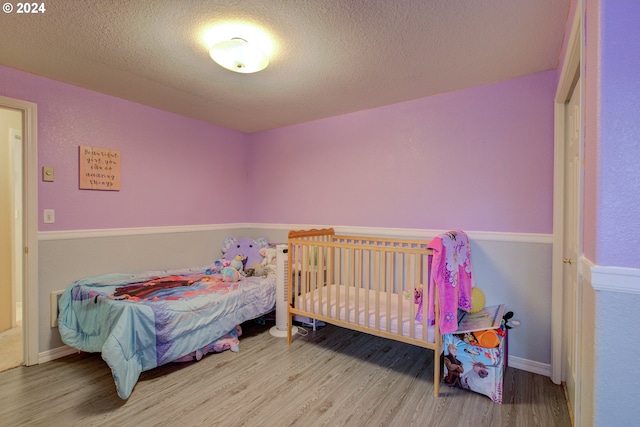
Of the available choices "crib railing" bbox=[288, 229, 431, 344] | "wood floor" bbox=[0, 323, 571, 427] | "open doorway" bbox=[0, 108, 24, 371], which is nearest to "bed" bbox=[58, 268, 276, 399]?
"wood floor" bbox=[0, 323, 571, 427]

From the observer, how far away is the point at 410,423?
5.40ft

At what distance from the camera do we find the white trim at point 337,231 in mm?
2206

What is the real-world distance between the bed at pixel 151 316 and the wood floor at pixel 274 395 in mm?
167

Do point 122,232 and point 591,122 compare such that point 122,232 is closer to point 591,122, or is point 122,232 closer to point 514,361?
point 591,122

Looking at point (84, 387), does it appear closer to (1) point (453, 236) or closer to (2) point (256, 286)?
(2) point (256, 286)

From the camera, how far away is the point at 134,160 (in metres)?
2.83

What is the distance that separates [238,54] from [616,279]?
1954mm

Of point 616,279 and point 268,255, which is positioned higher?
point 616,279

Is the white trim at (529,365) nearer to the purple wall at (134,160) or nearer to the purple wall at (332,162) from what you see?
the purple wall at (332,162)

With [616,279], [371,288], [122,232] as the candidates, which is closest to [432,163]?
[371,288]

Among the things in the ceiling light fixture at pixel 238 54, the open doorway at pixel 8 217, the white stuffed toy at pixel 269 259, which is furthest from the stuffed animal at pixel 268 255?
the open doorway at pixel 8 217

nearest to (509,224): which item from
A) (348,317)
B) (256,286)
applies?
(348,317)

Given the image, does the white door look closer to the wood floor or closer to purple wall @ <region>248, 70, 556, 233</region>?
purple wall @ <region>248, 70, 556, 233</region>

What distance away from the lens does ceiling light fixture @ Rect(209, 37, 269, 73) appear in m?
1.69
